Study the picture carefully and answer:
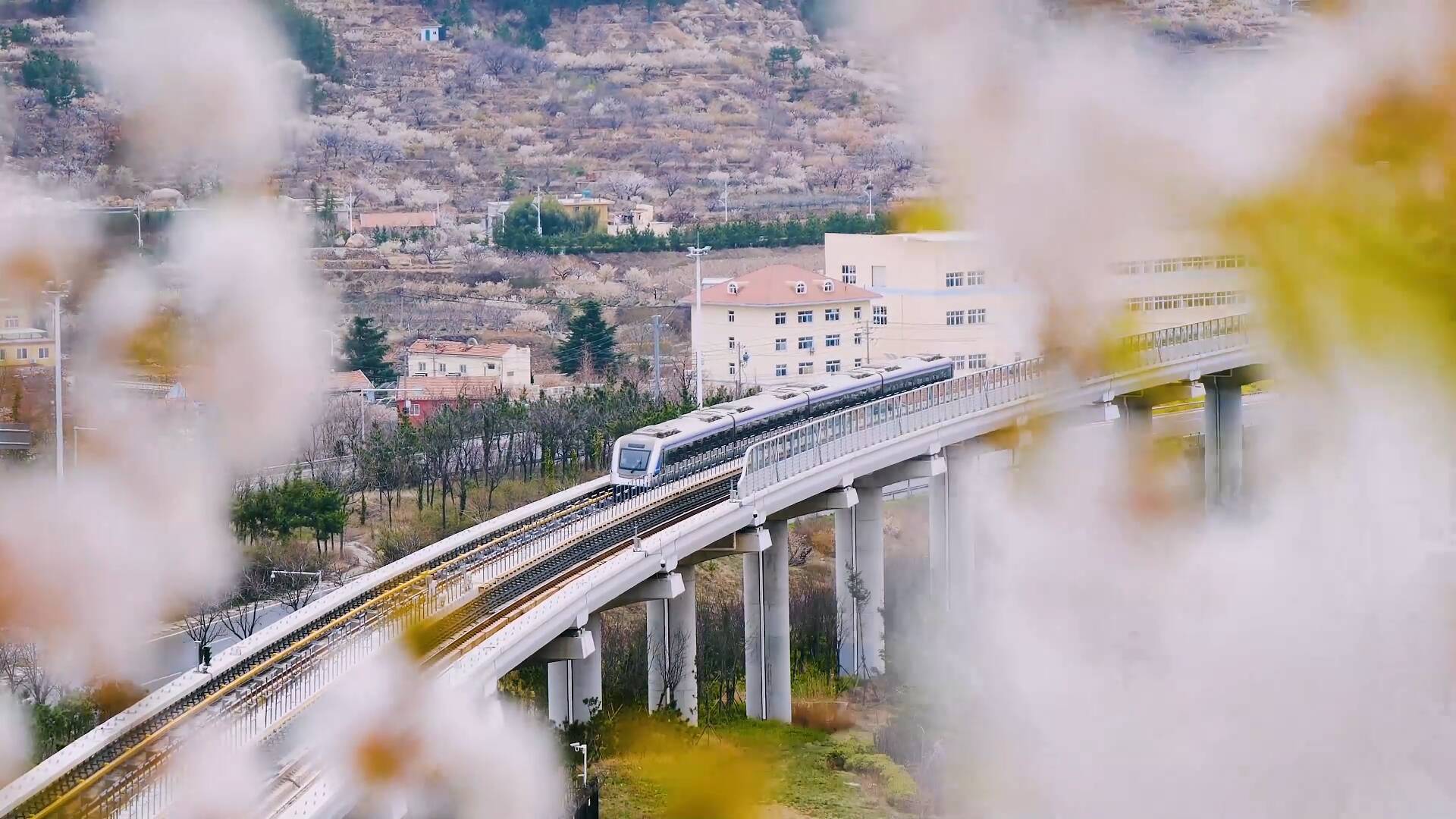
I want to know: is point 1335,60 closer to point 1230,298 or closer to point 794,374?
point 1230,298

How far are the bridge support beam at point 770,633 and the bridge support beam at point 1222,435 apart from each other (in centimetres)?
466

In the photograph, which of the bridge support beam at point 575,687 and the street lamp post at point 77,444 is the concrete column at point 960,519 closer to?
the bridge support beam at point 575,687

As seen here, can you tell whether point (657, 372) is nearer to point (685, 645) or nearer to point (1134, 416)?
point (1134, 416)

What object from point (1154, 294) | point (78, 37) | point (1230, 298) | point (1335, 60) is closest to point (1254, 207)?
point (1335, 60)

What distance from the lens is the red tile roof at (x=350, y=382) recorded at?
33531mm

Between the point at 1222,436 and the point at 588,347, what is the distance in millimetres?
18707

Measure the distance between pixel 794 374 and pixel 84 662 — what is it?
22232mm

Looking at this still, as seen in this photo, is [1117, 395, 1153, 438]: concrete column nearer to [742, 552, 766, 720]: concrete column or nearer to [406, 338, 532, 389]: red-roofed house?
[742, 552, 766, 720]: concrete column

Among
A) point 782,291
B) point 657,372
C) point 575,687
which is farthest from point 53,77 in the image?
point 575,687

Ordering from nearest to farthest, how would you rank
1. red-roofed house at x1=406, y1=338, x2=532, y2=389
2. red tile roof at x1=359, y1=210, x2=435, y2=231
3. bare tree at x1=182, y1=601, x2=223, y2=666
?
bare tree at x1=182, y1=601, x2=223, y2=666
red-roofed house at x1=406, y1=338, x2=532, y2=389
red tile roof at x1=359, y1=210, x2=435, y2=231

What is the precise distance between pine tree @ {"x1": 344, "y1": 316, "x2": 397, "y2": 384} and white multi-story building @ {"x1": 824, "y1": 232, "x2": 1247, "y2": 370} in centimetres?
919

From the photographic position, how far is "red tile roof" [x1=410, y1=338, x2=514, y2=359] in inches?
1497

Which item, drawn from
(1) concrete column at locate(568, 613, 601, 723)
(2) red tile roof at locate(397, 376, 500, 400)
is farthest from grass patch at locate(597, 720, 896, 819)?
(2) red tile roof at locate(397, 376, 500, 400)

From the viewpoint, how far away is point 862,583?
71.7 feet
